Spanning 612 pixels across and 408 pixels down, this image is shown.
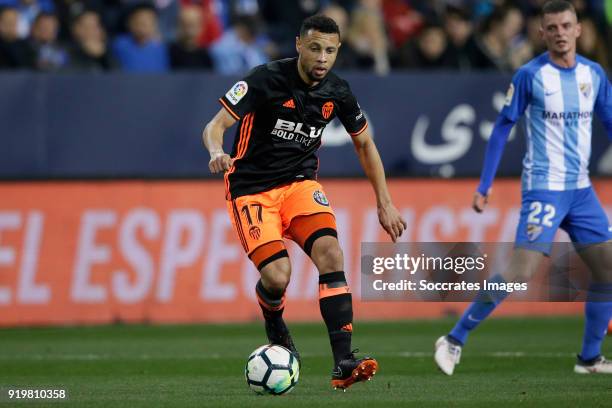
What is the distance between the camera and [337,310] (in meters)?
8.15

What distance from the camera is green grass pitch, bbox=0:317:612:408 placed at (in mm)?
7793

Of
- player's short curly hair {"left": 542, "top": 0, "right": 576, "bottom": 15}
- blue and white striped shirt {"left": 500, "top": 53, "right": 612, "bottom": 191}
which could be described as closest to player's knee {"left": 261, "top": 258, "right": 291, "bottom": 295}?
blue and white striped shirt {"left": 500, "top": 53, "right": 612, "bottom": 191}

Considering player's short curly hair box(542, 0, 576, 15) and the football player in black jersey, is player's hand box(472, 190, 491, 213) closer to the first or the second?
the football player in black jersey

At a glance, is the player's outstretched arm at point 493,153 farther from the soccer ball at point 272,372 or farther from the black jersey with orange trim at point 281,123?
the soccer ball at point 272,372

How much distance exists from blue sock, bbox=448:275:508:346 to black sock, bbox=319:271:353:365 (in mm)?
1700

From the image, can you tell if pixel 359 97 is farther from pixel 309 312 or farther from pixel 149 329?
pixel 149 329

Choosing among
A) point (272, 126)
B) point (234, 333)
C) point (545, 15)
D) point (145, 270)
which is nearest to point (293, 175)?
point (272, 126)

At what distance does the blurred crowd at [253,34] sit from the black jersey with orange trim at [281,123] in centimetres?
699

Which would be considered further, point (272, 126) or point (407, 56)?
point (407, 56)

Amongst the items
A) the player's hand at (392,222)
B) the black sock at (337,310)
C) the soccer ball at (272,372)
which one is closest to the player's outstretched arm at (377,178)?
the player's hand at (392,222)

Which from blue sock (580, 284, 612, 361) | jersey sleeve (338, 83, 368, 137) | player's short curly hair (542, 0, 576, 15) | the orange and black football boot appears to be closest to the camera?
the orange and black football boot

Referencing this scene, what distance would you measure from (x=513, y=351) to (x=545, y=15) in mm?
3157

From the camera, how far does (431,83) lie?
16.0m

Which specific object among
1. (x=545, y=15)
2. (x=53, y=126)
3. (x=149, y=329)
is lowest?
(x=149, y=329)
